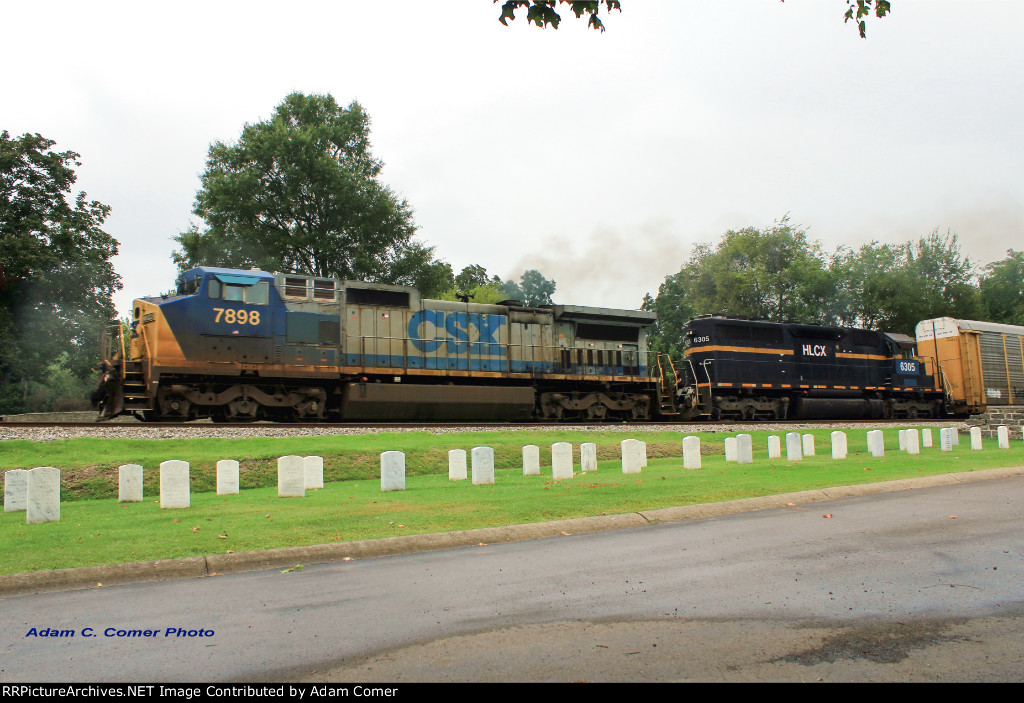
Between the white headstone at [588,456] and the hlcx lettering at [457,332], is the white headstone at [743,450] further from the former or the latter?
the hlcx lettering at [457,332]

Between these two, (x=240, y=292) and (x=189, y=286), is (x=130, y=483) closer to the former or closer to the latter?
(x=240, y=292)

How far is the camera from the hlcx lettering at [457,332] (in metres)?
21.8

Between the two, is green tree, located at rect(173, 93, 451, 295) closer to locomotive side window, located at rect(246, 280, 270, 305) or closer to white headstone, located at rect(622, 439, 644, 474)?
locomotive side window, located at rect(246, 280, 270, 305)

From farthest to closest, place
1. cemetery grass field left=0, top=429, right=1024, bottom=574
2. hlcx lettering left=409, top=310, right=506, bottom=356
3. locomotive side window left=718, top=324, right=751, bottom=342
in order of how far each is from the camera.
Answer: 1. locomotive side window left=718, top=324, right=751, bottom=342
2. hlcx lettering left=409, top=310, right=506, bottom=356
3. cemetery grass field left=0, top=429, right=1024, bottom=574

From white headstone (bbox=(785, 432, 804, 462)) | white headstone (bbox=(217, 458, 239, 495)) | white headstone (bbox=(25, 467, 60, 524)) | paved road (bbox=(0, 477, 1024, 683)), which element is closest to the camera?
paved road (bbox=(0, 477, 1024, 683))

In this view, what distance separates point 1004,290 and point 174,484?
6759 centimetres

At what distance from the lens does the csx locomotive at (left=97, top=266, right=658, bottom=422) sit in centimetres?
1806

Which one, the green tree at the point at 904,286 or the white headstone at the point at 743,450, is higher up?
the green tree at the point at 904,286

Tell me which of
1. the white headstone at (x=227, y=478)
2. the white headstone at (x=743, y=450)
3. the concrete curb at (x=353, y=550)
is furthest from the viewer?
the white headstone at (x=743, y=450)

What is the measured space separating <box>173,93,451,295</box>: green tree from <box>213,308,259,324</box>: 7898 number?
1893cm

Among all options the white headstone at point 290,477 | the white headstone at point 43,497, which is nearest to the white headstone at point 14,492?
the white headstone at point 43,497

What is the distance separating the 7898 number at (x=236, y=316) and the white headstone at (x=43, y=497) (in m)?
10.5

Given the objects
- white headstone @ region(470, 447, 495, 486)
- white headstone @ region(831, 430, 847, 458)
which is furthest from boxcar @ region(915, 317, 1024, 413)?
white headstone @ region(470, 447, 495, 486)

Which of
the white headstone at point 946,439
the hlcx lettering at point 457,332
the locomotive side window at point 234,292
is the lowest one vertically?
the white headstone at point 946,439
